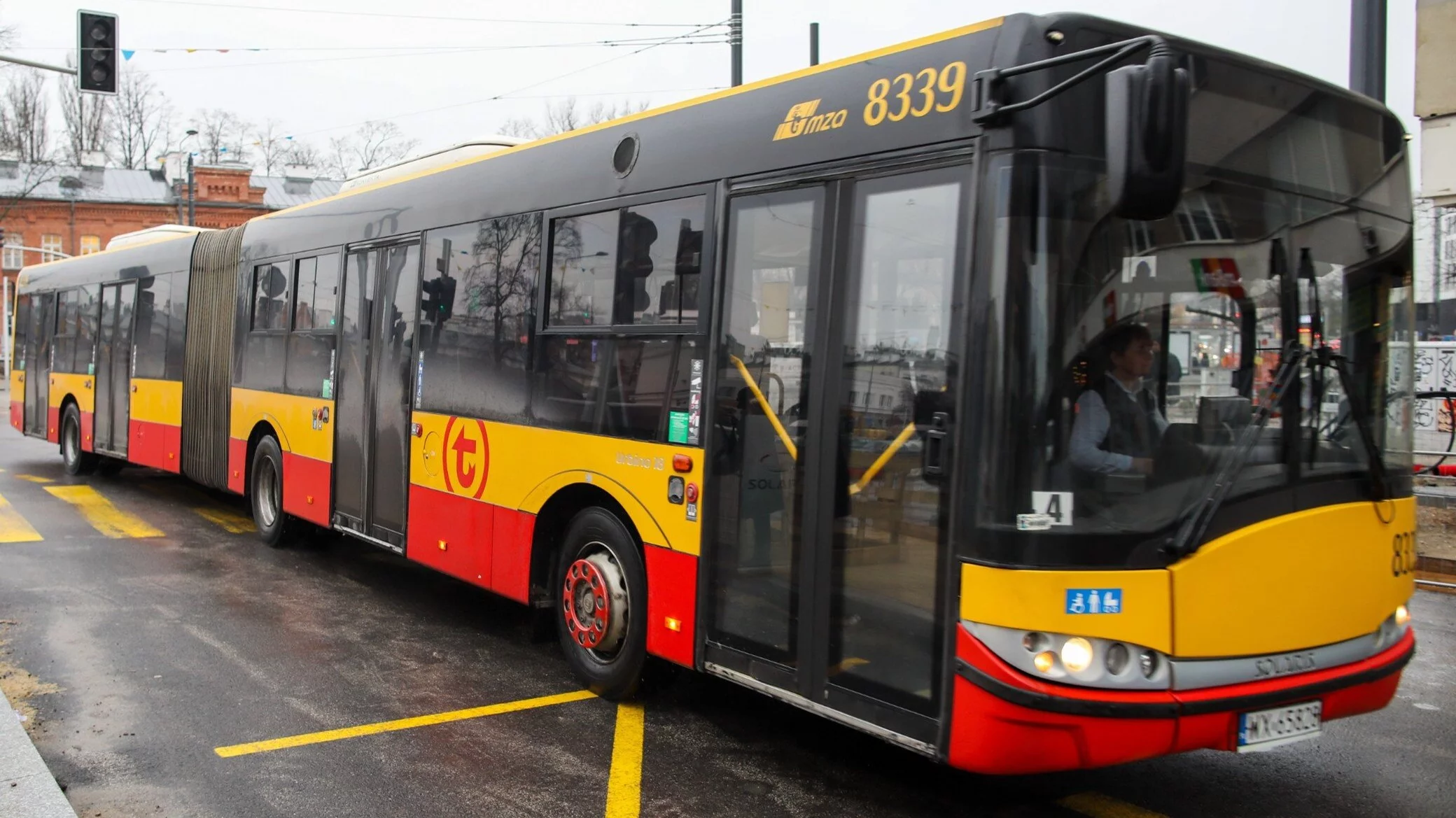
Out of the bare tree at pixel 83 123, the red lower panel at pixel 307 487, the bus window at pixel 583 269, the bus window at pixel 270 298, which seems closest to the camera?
the bus window at pixel 583 269

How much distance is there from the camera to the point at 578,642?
20.5 feet

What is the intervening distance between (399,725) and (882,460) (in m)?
2.86

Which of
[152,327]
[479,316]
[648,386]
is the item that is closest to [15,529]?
[152,327]

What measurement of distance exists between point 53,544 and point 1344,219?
10.4 metres

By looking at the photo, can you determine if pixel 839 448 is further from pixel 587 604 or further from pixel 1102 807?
pixel 587 604

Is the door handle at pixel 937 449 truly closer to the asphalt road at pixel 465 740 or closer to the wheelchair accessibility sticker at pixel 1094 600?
the wheelchair accessibility sticker at pixel 1094 600

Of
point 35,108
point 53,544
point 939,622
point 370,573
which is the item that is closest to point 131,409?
point 53,544

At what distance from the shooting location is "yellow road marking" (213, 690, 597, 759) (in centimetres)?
532

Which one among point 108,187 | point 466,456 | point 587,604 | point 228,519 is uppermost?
point 108,187

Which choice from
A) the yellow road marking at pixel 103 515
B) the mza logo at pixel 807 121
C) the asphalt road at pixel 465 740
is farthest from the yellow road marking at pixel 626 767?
the yellow road marking at pixel 103 515

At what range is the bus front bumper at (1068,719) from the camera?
3.87 m

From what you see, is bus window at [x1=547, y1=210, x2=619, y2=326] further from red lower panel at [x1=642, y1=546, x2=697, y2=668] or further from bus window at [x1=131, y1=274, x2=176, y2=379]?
bus window at [x1=131, y1=274, x2=176, y2=379]

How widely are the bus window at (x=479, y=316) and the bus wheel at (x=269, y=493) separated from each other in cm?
314

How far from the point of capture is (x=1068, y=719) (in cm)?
388
